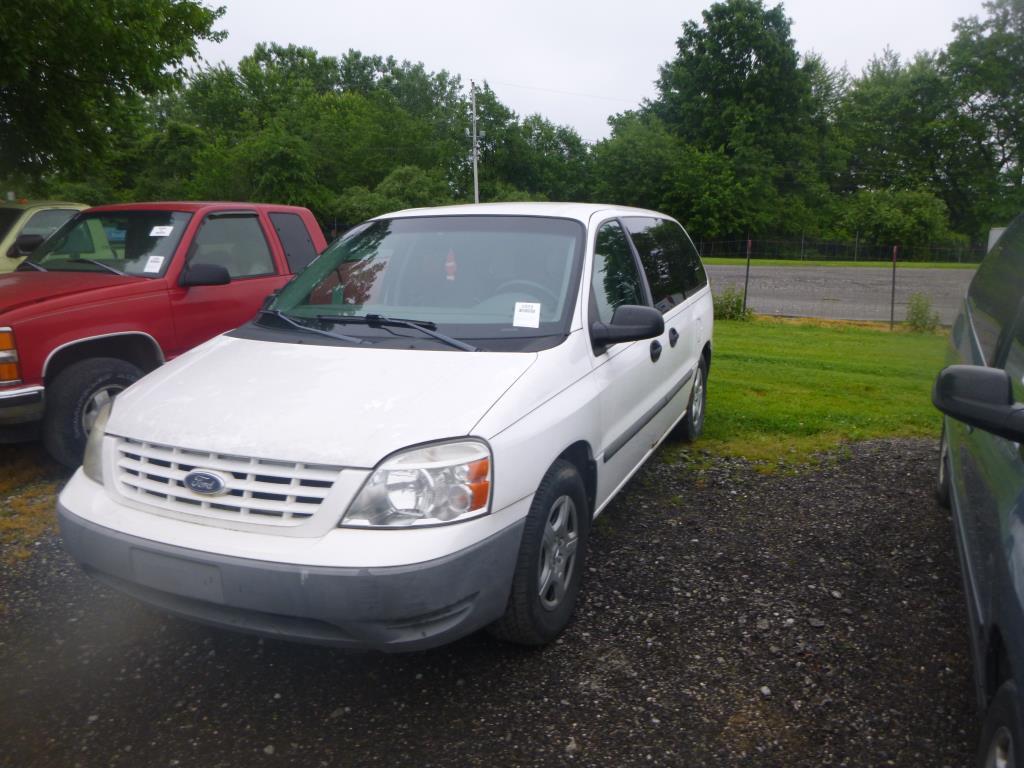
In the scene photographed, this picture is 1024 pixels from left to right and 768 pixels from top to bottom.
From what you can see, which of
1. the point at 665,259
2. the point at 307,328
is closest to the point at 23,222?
the point at 307,328

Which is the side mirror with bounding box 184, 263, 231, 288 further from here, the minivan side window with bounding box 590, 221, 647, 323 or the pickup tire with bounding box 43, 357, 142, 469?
the minivan side window with bounding box 590, 221, 647, 323

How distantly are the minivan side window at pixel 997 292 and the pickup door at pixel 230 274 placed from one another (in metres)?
4.91

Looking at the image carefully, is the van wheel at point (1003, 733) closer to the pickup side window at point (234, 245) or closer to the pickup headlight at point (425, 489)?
the pickup headlight at point (425, 489)

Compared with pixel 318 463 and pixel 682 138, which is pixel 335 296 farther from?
pixel 682 138

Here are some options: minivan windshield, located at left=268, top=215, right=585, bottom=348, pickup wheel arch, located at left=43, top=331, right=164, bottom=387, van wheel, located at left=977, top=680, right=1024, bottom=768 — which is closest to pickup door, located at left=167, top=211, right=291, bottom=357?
pickup wheel arch, located at left=43, top=331, right=164, bottom=387

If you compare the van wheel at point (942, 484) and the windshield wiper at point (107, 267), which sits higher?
the windshield wiper at point (107, 267)

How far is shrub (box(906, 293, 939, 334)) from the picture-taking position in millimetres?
13623

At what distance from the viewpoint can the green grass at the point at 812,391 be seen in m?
6.57

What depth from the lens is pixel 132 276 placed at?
5895 mm

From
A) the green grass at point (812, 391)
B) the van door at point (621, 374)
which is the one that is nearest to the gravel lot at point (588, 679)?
the van door at point (621, 374)

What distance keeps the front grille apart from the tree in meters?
7.72

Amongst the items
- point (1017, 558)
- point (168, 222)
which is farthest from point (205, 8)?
point (1017, 558)

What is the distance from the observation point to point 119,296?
554 centimetres

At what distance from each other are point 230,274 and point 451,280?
10.1ft
